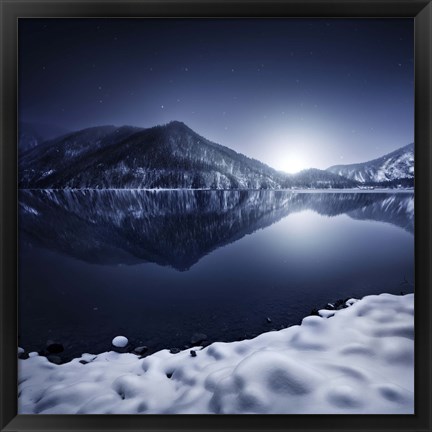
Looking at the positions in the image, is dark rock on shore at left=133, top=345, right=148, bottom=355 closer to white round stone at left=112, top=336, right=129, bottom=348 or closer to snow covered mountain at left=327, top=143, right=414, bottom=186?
white round stone at left=112, top=336, right=129, bottom=348

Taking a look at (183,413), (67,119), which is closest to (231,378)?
(183,413)

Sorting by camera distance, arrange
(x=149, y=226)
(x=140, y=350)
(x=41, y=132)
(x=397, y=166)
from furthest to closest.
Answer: (x=149, y=226)
(x=41, y=132)
(x=397, y=166)
(x=140, y=350)

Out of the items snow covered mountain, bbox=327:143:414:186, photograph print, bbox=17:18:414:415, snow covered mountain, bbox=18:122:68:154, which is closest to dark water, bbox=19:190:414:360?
photograph print, bbox=17:18:414:415

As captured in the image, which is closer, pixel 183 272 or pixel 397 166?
pixel 397 166

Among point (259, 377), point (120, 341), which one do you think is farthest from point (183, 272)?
point (259, 377)
